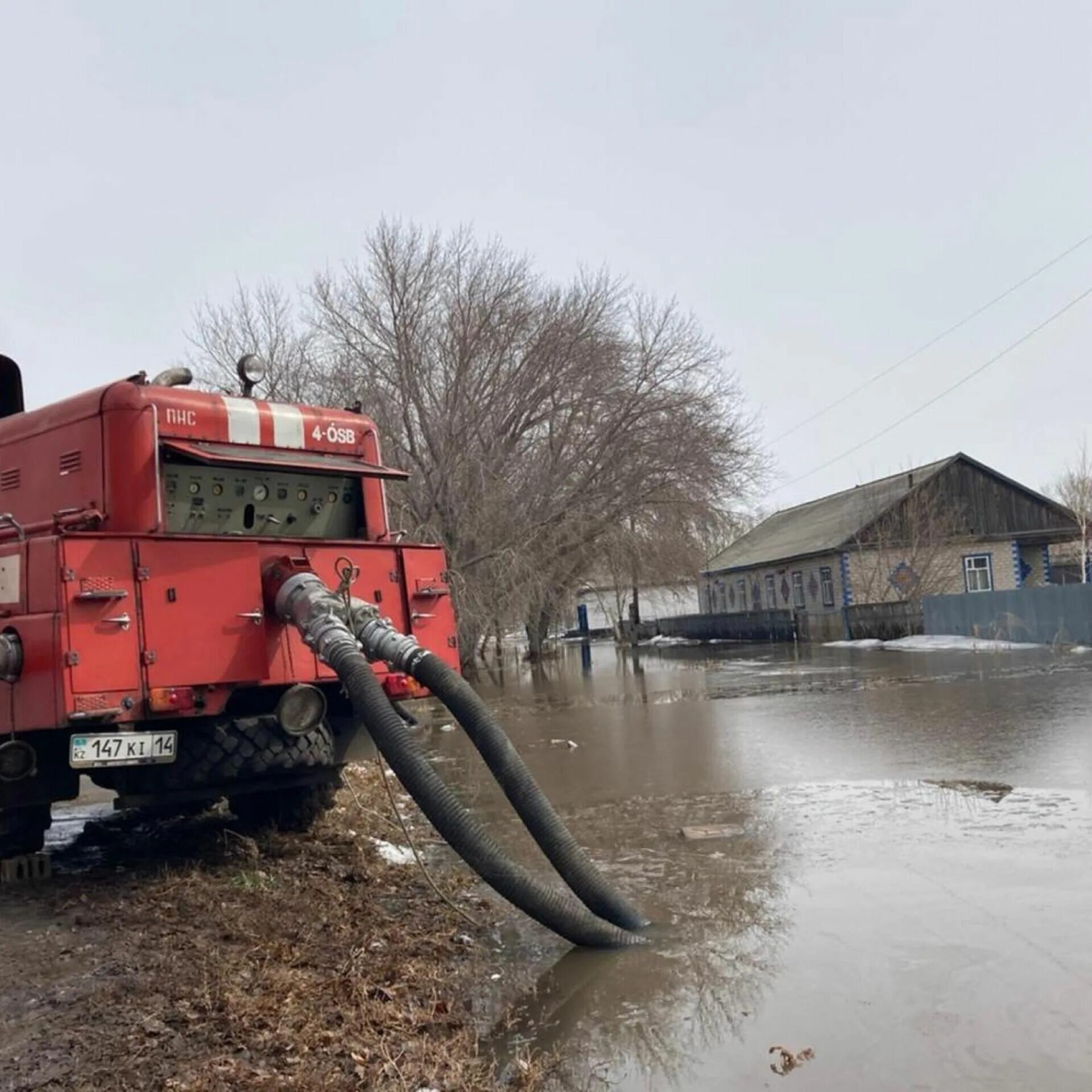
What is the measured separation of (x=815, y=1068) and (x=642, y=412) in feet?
81.4

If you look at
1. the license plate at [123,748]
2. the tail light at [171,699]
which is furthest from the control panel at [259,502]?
the license plate at [123,748]

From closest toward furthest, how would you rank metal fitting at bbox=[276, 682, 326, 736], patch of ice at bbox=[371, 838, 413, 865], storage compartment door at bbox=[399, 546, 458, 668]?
metal fitting at bbox=[276, 682, 326, 736]
storage compartment door at bbox=[399, 546, 458, 668]
patch of ice at bbox=[371, 838, 413, 865]

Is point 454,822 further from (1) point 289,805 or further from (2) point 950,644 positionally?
(2) point 950,644

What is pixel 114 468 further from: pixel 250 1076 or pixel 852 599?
pixel 852 599

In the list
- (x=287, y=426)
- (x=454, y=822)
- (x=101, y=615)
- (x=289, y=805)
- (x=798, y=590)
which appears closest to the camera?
(x=454, y=822)

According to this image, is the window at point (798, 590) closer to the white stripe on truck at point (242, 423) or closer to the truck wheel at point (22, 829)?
the white stripe on truck at point (242, 423)

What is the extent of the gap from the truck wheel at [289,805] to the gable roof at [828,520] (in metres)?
25.7

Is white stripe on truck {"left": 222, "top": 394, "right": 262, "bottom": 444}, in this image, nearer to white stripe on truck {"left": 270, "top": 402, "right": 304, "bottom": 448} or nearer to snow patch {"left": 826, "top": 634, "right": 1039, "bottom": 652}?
white stripe on truck {"left": 270, "top": 402, "right": 304, "bottom": 448}

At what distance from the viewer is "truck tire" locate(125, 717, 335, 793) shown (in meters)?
6.24

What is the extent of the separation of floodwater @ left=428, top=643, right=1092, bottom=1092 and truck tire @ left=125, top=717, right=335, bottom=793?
1713mm

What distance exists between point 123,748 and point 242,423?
235cm

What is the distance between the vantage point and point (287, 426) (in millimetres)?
7395

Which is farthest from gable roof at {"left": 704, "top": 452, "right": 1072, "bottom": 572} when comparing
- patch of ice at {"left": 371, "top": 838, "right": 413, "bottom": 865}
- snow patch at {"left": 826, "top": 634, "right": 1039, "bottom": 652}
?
patch of ice at {"left": 371, "top": 838, "right": 413, "bottom": 865}

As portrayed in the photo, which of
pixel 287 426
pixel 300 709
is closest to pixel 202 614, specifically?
pixel 300 709
